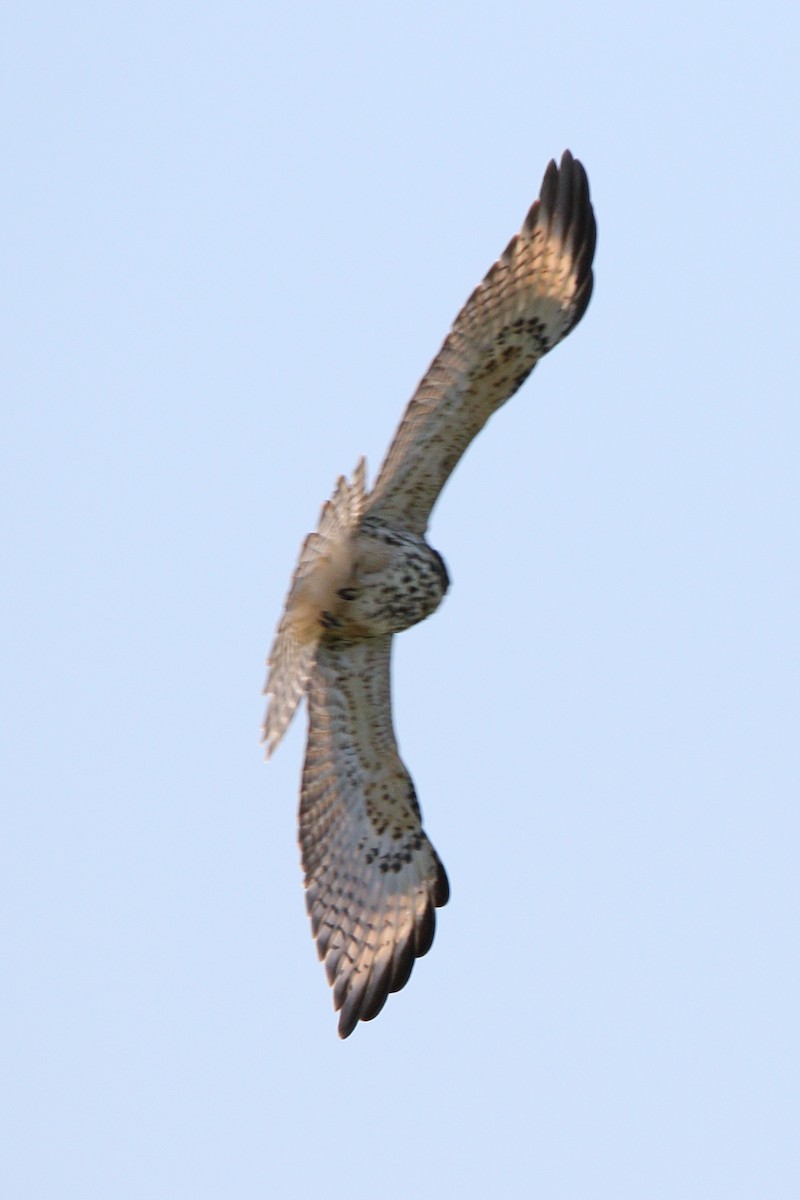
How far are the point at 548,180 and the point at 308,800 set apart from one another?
3.17 metres

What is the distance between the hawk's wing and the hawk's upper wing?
904mm

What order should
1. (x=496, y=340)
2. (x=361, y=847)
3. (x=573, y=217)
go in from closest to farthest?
(x=496, y=340) → (x=573, y=217) → (x=361, y=847)

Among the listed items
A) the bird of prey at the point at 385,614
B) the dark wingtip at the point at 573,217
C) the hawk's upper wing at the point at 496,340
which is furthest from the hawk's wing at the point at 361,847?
the dark wingtip at the point at 573,217

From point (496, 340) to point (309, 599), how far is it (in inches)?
56.5

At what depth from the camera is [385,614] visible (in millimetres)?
10680

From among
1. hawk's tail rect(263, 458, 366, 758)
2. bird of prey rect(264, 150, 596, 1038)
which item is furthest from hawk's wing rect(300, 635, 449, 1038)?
hawk's tail rect(263, 458, 366, 758)

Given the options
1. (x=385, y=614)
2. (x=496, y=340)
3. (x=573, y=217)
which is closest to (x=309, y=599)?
(x=385, y=614)

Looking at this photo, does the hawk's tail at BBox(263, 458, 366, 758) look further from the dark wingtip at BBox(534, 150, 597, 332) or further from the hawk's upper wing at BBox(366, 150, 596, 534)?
the dark wingtip at BBox(534, 150, 597, 332)

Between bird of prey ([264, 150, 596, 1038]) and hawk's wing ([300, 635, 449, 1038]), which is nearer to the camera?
bird of prey ([264, 150, 596, 1038])

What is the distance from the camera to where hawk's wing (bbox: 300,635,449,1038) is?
11.3 meters

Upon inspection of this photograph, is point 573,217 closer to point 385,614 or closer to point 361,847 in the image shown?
point 385,614

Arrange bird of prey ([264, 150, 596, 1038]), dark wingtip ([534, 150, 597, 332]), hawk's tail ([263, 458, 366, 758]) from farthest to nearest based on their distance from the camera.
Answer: dark wingtip ([534, 150, 597, 332]) < bird of prey ([264, 150, 596, 1038]) < hawk's tail ([263, 458, 366, 758])

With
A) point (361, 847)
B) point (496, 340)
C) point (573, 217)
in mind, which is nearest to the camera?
point (496, 340)

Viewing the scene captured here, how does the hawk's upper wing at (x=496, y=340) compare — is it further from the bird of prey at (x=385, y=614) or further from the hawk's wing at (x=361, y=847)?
the hawk's wing at (x=361, y=847)
